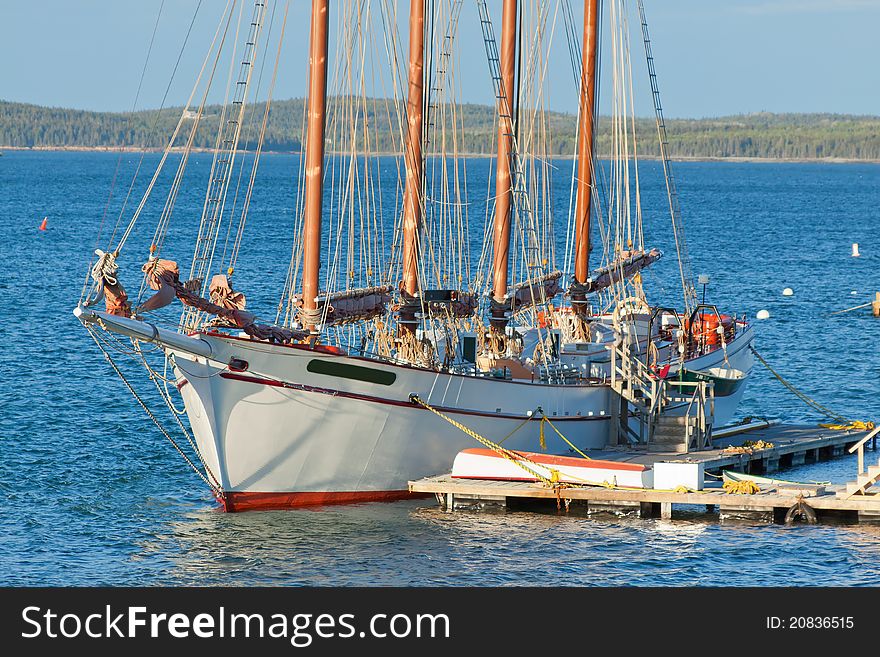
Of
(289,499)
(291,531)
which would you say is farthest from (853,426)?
(291,531)

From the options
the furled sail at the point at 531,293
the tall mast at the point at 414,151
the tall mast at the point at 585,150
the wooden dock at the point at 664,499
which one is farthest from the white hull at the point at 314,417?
the tall mast at the point at 585,150

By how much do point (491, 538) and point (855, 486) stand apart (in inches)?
372

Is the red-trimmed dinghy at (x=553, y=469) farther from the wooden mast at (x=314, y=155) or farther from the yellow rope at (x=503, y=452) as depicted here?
the wooden mast at (x=314, y=155)

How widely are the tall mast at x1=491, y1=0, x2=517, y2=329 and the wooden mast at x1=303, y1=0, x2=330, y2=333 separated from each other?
7768 mm

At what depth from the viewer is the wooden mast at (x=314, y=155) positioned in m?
39.8

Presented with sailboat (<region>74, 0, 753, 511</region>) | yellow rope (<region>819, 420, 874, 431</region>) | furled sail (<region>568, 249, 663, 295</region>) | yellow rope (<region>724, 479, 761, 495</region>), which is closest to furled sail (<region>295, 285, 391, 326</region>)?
sailboat (<region>74, 0, 753, 511</region>)

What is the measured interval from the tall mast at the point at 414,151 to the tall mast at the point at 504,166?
3620mm

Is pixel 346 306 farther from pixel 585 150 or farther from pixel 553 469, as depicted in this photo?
pixel 585 150

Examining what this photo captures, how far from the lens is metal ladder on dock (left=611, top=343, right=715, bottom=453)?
4638 centimetres

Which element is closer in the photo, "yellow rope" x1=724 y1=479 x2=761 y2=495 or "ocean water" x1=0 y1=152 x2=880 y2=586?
"ocean water" x1=0 y1=152 x2=880 y2=586

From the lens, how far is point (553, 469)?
134 feet

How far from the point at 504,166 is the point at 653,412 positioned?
8.84m

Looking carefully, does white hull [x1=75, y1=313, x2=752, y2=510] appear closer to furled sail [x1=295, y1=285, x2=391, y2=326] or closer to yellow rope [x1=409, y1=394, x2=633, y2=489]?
yellow rope [x1=409, y1=394, x2=633, y2=489]

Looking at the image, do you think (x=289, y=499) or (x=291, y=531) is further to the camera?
(x=289, y=499)
